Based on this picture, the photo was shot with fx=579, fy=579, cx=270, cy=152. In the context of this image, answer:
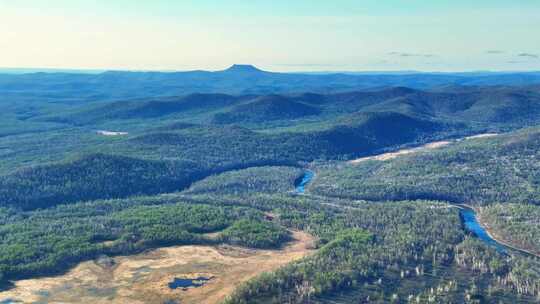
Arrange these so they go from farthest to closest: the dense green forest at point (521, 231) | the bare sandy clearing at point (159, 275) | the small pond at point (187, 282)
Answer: the dense green forest at point (521, 231) < the small pond at point (187, 282) < the bare sandy clearing at point (159, 275)

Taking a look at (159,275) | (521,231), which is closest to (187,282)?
(159,275)

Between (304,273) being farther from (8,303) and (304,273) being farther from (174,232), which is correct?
(8,303)

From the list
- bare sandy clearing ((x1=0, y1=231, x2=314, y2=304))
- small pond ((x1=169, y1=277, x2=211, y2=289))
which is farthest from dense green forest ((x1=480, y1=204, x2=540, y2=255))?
small pond ((x1=169, y1=277, x2=211, y2=289))

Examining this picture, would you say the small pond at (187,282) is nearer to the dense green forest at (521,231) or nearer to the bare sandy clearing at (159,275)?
the bare sandy clearing at (159,275)

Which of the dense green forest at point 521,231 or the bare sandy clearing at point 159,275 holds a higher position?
the dense green forest at point 521,231

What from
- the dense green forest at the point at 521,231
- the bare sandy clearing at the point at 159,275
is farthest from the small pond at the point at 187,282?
the dense green forest at the point at 521,231

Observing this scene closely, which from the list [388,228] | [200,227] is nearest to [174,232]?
[200,227]

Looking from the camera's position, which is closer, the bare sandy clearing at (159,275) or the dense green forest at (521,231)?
the bare sandy clearing at (159,275)

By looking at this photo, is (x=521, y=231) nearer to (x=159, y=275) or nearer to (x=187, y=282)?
(x=187, y=282)
